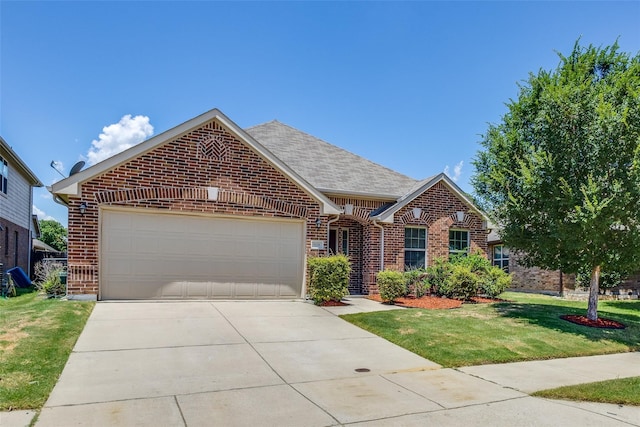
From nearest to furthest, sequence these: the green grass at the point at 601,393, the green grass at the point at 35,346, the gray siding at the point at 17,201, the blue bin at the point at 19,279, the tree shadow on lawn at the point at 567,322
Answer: the green grass at the point at 35,346, the green grass at the point at 601,393, the tree shadow on lawn at the point at 567,322, the blue bin at the point at 19,279, the gray siding at the point at 17,201

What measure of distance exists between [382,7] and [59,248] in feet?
179

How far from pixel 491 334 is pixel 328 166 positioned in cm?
922

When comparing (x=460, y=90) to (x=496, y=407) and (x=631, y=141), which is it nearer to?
(x=631, y=141)

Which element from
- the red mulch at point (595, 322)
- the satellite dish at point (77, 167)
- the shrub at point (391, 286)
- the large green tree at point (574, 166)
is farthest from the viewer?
the shrub at point (391, 286)

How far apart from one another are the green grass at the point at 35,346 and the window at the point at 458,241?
11.8 m

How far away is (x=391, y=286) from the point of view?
12.9 m

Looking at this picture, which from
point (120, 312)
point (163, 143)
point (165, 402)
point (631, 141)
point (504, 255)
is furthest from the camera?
point (504, 255)

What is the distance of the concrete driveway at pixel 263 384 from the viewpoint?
4699 millimetres

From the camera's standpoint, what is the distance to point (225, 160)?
39.9ft

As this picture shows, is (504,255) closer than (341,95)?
No

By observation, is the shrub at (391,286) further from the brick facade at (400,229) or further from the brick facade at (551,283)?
the brick facade at (551,283)

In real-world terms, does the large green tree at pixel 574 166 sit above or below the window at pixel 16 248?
above

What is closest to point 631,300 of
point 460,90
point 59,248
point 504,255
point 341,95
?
point 504,255

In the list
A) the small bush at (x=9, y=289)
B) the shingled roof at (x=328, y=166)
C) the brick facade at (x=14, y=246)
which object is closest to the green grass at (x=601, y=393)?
the shingled roof at (x=328, y=166)
